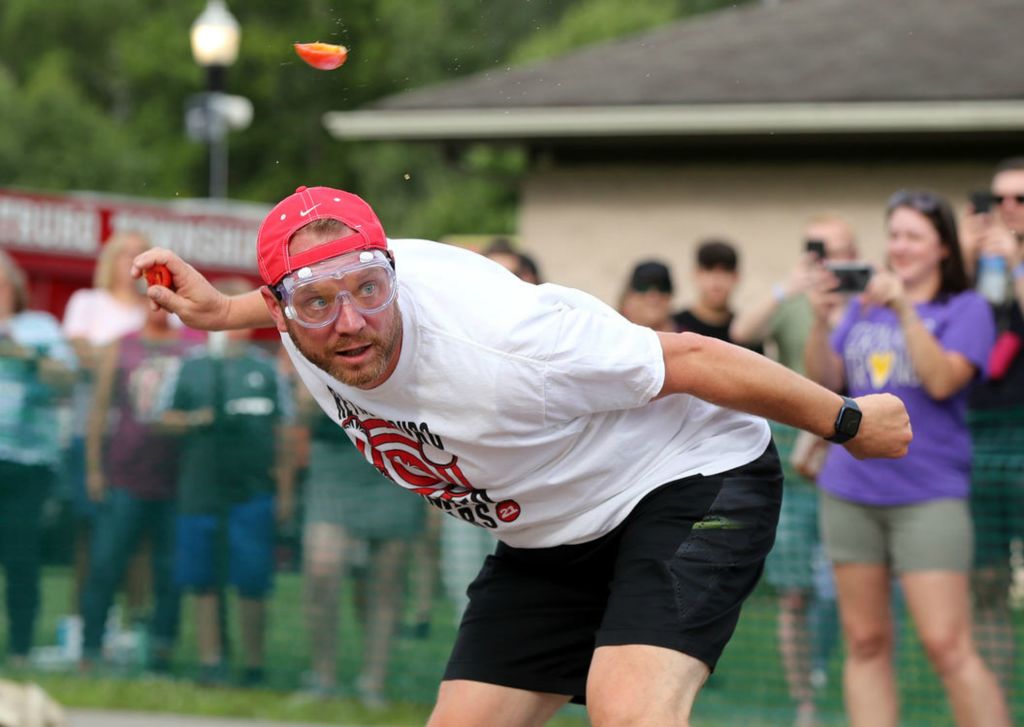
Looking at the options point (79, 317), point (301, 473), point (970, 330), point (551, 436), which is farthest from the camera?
point (79, 317)

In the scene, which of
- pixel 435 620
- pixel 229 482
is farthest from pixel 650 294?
pixel 229 482

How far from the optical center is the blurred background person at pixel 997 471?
268 inches

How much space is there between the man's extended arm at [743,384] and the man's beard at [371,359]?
64cm

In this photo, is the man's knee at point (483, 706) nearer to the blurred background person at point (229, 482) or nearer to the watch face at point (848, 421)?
the watch face at point (848, 421)

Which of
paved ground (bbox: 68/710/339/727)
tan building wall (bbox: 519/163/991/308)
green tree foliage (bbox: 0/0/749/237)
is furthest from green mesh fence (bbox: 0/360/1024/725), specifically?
green tree foliage (bbox: 0/0/749/237)

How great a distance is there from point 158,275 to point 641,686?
1.71 metres

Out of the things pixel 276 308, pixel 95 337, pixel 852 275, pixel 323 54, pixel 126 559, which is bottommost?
pixel 126 559

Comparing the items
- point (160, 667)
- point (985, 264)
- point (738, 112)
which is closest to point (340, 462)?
point (160, 667)

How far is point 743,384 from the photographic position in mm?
3836

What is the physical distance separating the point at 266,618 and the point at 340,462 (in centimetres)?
83

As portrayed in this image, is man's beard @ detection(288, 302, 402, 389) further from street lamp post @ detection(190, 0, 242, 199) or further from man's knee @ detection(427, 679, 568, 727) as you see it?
street lamp post @ detection(190, 0, 242, 199)

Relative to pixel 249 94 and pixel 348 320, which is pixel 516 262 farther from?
pixel 249 94

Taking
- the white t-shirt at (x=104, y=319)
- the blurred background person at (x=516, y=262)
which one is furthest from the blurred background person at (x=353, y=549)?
the white t-shirt at (x=104, y=319)

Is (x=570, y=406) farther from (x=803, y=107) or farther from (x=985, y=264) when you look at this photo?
(x=803, y=107)
